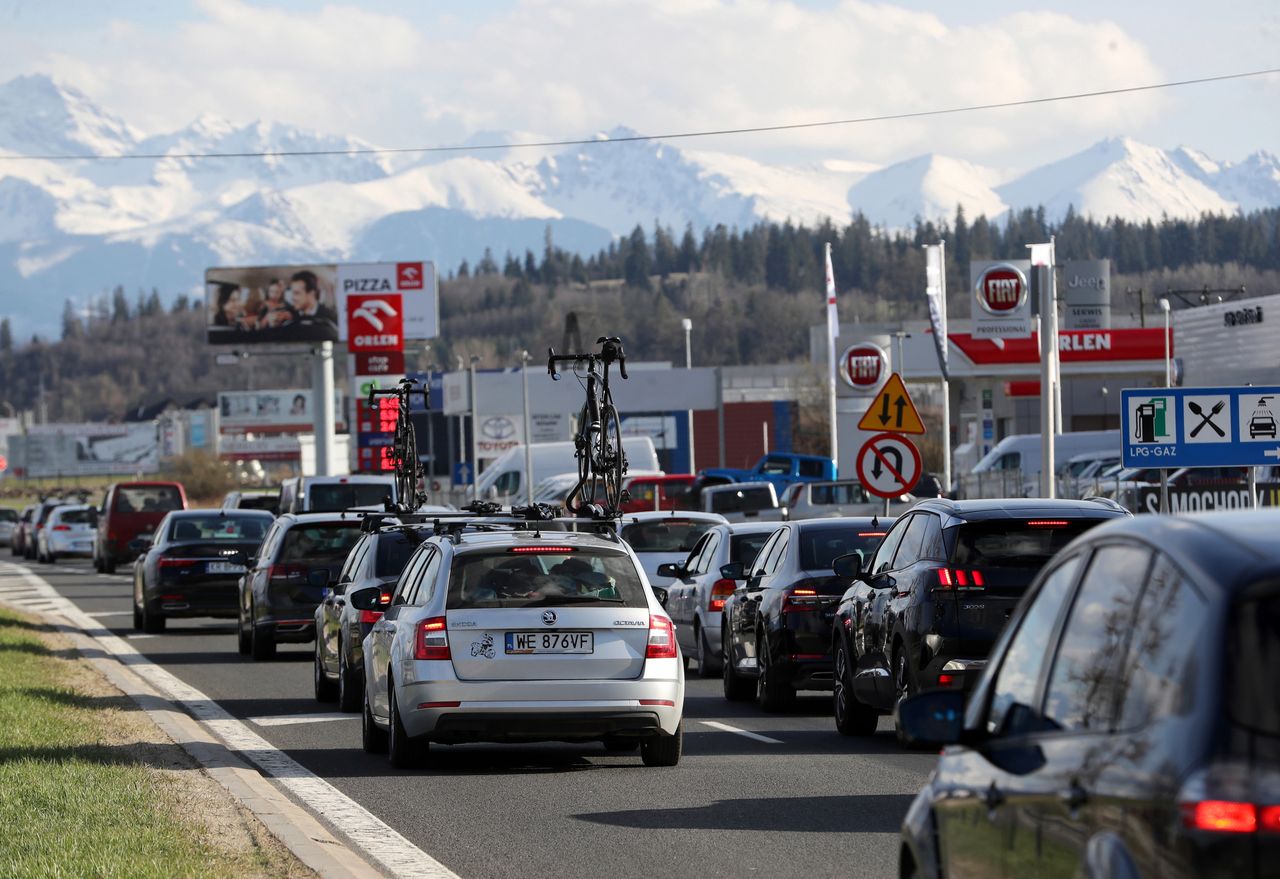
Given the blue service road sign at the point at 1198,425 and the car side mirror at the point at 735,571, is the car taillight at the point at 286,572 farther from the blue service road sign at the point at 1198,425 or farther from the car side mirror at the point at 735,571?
the blue service road sign at the point at 1198,425

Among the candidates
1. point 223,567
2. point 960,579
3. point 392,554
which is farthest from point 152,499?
point 960,579

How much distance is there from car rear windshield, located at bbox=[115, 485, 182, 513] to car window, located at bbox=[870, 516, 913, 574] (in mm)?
32541

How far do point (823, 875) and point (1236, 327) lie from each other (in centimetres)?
5290

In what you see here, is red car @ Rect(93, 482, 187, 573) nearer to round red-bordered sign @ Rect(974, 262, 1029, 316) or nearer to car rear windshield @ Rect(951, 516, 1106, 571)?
round red-bordered sign @ Rect(974, 262, 1029, 316)

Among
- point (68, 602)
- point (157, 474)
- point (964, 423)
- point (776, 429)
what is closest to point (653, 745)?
point (68, 602)

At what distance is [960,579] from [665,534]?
11.3 m

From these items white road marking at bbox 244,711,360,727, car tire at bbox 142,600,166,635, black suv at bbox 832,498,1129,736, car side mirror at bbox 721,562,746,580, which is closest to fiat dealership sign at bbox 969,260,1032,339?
car tire at bbox 142,600,166,635

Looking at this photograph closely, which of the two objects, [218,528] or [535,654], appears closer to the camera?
[535,654]

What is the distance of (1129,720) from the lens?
406 centimetres

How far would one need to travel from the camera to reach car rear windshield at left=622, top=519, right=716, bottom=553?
2395 cm

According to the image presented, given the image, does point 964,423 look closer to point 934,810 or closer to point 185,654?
point 185,654

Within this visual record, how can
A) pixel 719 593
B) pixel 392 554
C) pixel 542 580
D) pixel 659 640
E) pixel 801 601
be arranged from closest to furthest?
pixel 659 640, pixel 542 580, pixel 801 601, pixel 392 554, pixel 719 593

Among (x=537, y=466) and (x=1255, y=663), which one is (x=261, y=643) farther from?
(x=537, y=466)

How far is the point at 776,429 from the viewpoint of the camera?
12062 cm
